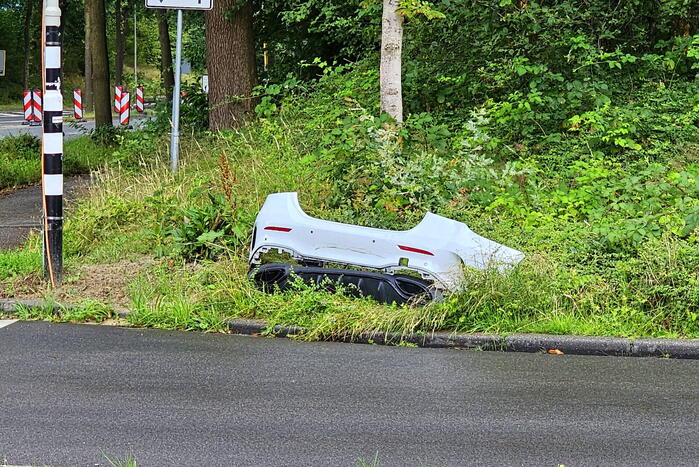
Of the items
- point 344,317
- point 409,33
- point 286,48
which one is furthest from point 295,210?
point 286,48

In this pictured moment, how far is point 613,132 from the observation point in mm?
11117

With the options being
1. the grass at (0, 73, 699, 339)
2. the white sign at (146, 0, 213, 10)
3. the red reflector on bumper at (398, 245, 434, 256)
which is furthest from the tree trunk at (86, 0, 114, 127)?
the red reflector on bumper at (398, 245, 434, 256)

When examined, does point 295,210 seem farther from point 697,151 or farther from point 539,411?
point 697,151

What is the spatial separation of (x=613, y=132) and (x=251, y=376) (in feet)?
21.3

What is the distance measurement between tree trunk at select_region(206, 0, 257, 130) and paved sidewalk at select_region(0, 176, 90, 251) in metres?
2.85

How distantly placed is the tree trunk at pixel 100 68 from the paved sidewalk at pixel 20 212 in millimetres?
5992

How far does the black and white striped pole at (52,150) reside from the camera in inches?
337

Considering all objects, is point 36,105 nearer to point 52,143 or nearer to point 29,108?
point 29,108

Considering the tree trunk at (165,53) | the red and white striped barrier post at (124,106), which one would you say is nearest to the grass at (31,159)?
the tree trunk at (165,53)

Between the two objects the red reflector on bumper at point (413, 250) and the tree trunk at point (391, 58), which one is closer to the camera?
the red reflector on bumper at point (413, 250)

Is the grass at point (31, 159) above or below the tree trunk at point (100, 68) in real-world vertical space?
below

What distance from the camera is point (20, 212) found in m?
14.1

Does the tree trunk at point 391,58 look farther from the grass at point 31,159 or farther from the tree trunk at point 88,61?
the tree trunk at point 88,61

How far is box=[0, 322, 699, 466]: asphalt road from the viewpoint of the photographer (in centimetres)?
479
